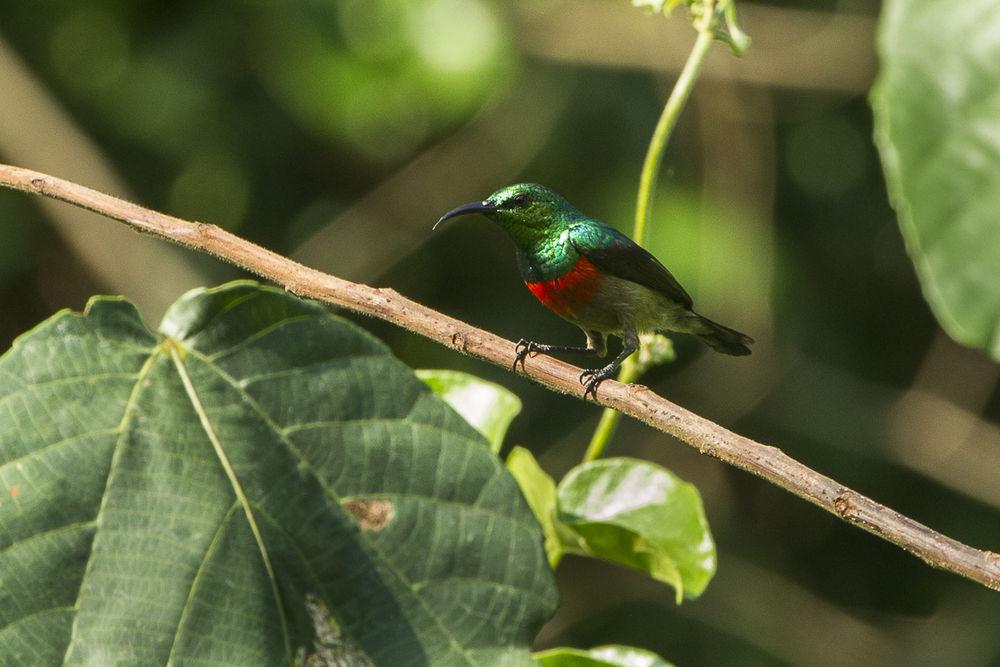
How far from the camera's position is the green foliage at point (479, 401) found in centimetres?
204

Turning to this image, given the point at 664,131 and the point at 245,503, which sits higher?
the point at 664,131

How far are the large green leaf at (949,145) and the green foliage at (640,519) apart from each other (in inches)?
25.9

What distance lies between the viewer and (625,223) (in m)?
5.34

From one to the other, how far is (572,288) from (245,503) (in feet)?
4.81

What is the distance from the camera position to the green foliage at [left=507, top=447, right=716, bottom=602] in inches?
73.9

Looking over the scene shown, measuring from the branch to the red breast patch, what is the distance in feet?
4.03

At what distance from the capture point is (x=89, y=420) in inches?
68.5

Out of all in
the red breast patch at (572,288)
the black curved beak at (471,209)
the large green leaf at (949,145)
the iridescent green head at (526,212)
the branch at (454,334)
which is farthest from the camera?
the iridescent green head at (526,212)

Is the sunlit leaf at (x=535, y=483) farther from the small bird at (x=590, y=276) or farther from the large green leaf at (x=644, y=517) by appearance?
the small bird at (x=590, y=276)

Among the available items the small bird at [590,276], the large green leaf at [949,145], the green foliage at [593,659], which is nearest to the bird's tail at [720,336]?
the small bird at [590,276]

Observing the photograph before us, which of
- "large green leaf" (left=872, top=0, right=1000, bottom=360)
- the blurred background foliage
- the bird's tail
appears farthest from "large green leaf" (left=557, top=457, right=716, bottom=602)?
the blurred background foliage

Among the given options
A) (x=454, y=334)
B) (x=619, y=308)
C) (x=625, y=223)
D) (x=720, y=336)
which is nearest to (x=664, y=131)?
(x=454, y=334)

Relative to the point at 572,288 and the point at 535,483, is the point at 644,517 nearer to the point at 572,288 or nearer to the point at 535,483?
the point at 535,483

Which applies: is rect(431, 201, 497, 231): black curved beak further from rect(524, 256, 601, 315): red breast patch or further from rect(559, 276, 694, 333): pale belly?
rect(559, 276, 694, 333): pale belly
